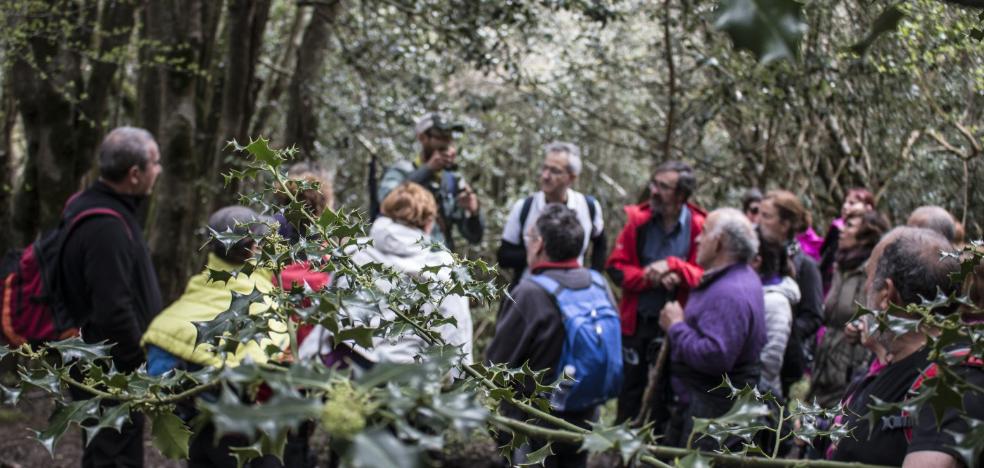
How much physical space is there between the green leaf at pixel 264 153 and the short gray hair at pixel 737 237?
3.50 metres

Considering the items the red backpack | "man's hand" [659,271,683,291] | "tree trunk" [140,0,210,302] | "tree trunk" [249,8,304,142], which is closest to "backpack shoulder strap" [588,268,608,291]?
"man's hand" [659,271,683,291]

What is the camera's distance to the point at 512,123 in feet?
33.8

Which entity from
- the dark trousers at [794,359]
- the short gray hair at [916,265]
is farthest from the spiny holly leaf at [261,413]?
the dark trousers at [794,359]

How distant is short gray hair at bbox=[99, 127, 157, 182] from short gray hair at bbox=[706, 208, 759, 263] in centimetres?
285

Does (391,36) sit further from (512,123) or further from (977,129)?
(977,129)

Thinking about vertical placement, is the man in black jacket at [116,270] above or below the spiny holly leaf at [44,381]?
below

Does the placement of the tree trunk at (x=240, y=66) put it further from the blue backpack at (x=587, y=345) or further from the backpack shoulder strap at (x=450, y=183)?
the blue backpack at (x=587, y=345)

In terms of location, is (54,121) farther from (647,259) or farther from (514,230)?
(647,259)

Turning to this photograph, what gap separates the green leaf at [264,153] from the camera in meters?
1.55

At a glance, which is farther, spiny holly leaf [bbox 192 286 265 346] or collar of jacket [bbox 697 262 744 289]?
collar of jacket [bbox 697 262 744 289]

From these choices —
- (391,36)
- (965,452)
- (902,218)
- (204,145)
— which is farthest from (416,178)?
(965,452)

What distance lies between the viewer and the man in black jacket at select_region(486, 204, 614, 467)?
180 inches

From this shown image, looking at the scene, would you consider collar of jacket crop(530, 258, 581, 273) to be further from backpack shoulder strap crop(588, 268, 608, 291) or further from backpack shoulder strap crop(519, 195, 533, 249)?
backpack shoulder strap crop(519, 195, 533, 249)

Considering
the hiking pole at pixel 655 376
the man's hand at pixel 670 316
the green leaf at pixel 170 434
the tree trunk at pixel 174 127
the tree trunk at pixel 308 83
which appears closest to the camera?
the green leaf at pixel 170 434
